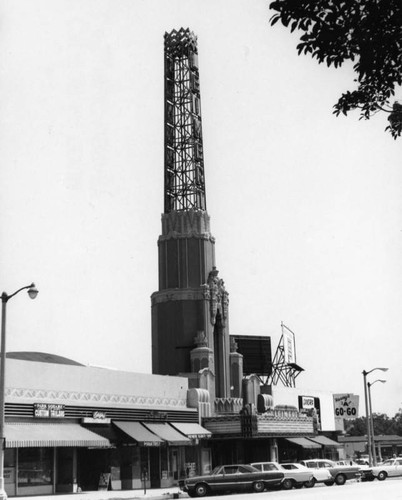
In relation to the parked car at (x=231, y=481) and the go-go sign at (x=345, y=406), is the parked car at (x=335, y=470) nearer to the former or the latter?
the parked car at (x=231, y=481)

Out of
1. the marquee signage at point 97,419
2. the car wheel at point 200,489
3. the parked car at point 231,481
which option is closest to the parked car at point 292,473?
the parked car at point 231,481

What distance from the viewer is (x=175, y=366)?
6138cm

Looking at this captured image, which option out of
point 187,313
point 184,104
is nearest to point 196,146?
point 184,104

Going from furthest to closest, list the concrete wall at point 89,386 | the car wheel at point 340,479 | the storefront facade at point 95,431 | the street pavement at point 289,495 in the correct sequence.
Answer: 1. the car wheel at point 340,479
2. the concrete wall at point 89,386
3. the storefront facade at point 95,431
4. the street pavement at point 289,495

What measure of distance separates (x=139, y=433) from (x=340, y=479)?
39.0 feet

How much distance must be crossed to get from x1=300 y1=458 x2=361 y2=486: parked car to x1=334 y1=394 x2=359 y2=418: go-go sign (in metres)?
32.9

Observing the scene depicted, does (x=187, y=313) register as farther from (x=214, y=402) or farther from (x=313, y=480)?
(x=313, y=480)

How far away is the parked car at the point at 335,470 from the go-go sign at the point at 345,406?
32.9m

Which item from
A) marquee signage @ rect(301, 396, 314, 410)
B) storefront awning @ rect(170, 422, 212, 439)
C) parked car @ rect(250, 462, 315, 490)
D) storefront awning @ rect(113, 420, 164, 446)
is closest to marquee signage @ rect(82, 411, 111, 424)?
storefront awning @ rect(113, 420, 164, 446)

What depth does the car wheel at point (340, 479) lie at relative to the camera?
47.1 meters

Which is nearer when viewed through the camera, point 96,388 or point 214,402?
point 96,388

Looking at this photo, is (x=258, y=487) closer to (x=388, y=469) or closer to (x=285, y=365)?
(x=388, y=469)

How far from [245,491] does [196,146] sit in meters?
32.4

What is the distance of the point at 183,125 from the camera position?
2596 inches
